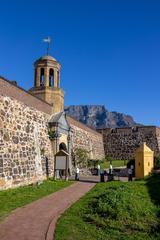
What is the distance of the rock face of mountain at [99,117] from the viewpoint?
16750 cm

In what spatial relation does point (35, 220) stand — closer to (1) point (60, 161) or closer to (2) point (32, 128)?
(2) point (32, 128)

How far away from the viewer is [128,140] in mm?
40094

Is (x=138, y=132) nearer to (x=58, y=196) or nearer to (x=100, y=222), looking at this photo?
(x=58, y=196)

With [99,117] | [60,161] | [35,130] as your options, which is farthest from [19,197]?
[99,117]

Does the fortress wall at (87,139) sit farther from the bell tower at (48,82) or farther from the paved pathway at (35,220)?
the paved pathway at (35,220)

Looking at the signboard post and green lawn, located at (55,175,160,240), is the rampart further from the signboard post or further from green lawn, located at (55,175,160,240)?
green lawn, located at (55,175,160,240)

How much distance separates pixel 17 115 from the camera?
17.2 metres

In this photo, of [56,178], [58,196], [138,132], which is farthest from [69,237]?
[138,132]

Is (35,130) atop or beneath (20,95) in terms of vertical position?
beneath

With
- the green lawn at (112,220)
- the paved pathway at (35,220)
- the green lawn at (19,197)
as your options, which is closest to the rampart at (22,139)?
the green lawn at (19,197)

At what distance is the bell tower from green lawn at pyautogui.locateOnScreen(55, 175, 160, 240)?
50.6 ft

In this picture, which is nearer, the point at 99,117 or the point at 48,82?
the point at 48,82

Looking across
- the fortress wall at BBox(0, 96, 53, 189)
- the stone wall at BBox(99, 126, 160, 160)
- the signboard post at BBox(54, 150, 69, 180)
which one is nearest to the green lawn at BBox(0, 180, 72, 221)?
the fortress wall at BBox(0, 96, 53, 189)

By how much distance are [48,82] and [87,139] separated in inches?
352
